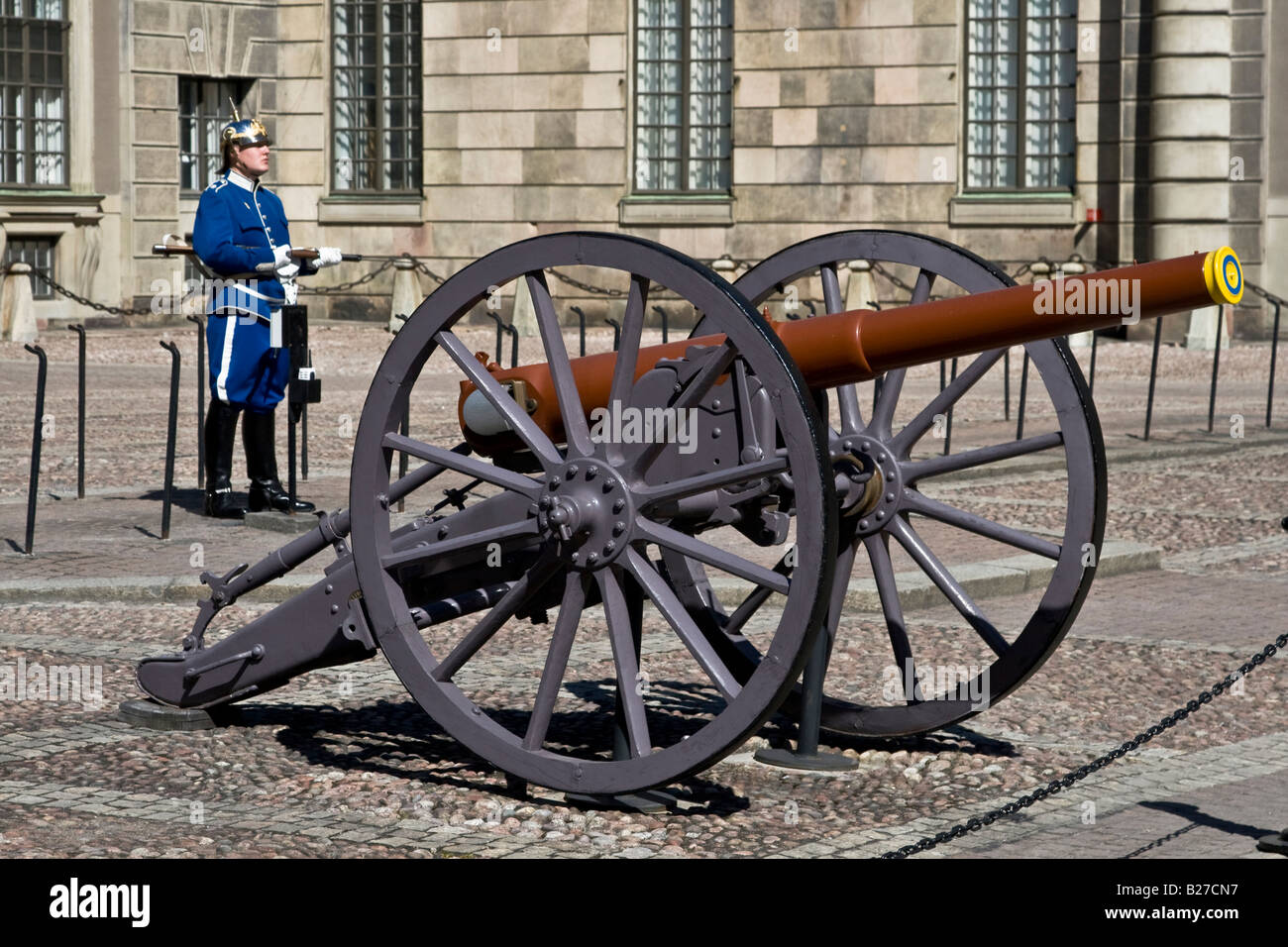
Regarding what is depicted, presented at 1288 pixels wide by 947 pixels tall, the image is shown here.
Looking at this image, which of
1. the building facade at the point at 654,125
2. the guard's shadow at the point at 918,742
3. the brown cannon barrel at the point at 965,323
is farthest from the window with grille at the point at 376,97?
the brown cannon barrel at the point at 965,323

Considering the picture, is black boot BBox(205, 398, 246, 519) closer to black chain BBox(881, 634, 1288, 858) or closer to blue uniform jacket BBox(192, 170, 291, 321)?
blue uniform jacket BBox(192, 170, 291, 321)

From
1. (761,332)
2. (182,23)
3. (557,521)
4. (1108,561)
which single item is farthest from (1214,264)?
(182,23)

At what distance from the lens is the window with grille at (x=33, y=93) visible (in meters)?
25.4

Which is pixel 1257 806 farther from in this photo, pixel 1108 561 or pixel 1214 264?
pixel 1108 561

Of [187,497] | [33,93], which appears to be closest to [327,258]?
[187,497]

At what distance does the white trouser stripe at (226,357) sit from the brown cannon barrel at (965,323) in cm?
494

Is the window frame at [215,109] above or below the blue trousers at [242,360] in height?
above

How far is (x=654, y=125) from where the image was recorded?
2736cm

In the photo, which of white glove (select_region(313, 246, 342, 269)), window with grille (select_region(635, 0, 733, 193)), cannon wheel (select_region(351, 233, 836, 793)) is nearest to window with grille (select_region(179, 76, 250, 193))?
window with grille (select_region(635, 0, 733, 193))

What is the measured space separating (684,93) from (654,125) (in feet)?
1.78

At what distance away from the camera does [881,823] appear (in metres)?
5.65

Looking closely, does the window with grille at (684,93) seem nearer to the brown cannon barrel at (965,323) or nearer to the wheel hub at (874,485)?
the wheel hub at (874,485)

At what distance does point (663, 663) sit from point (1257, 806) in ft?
8.24

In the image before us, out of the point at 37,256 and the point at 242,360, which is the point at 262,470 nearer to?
the point at 242,360
